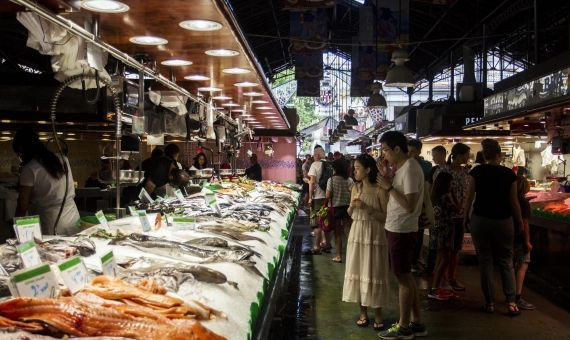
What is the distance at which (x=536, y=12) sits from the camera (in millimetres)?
10922

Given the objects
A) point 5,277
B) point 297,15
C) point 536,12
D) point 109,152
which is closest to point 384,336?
point 109,152

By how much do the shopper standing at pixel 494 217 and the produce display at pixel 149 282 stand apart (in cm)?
274

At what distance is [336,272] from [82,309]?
24.8 feet

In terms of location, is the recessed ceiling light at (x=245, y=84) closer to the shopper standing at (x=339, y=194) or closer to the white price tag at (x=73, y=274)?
the shopper standing at (x=339, y=194)

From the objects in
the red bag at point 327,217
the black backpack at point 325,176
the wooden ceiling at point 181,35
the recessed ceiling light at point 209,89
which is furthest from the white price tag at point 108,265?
the black backpack at point 325,176

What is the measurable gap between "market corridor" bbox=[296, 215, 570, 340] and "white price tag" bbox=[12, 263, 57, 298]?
160 inches

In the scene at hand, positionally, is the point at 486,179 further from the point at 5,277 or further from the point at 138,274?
the point at 5,277

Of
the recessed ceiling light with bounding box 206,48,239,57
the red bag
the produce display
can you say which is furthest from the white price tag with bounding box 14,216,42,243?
the red bag

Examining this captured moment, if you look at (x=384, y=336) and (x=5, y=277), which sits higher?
(x=5, y=277)

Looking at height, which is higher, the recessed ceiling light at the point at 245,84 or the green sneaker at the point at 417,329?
the recessed ceiling light at the point at 245,84

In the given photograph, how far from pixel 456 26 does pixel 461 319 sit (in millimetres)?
16045

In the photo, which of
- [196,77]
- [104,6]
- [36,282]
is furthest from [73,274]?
[196,77]

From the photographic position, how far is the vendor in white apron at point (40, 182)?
5.01 m

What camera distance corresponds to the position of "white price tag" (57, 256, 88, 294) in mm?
2338
